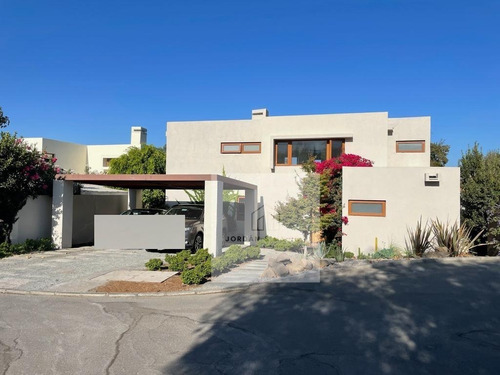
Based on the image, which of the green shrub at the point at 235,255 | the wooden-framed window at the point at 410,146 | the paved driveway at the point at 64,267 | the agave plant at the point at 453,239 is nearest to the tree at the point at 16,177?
the paved driveway at the point at 64,267

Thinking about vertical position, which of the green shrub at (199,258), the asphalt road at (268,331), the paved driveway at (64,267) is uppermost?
the green shrub at (199,258)

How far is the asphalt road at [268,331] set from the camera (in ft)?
13.6

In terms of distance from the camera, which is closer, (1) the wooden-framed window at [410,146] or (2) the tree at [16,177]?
(2) the tree at [16,177]

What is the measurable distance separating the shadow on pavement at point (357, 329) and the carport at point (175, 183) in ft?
11.4

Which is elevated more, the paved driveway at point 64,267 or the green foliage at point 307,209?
the green foliage at point 307,209

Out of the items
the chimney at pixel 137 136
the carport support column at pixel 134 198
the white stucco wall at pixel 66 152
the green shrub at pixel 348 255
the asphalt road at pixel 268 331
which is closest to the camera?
the asphalt road at pixel 268 331

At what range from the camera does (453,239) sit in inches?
455

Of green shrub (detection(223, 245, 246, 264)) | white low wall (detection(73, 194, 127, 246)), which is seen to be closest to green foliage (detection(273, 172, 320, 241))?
green shrub (detection(223, 245, 246, 264))

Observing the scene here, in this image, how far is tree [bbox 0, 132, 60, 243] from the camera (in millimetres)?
11469

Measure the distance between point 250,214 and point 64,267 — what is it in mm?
7566

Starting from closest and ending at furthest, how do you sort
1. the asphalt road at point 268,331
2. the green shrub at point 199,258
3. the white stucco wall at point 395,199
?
the asphalt road at point 268,331 → the green shrub at point 199,258 → the white stucco wall at point 395,199

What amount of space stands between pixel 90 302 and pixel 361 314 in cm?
478

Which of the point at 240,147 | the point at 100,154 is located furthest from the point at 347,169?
the point at 100,154

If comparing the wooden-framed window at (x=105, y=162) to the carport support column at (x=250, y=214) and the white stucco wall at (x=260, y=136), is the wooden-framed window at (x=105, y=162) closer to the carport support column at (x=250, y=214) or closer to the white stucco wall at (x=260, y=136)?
the white stucco wall at (x=260, y=136)
